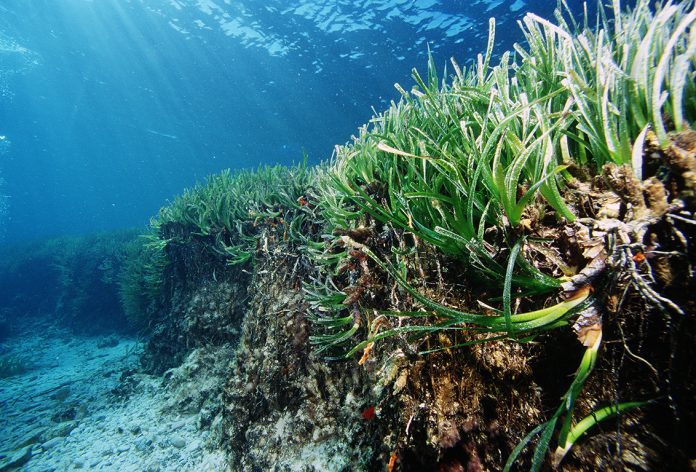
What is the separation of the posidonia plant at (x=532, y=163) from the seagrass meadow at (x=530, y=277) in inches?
0.4

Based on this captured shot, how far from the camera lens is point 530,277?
132cm

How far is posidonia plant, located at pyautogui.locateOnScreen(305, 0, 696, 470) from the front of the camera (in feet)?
3.69

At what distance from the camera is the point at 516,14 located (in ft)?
69.6

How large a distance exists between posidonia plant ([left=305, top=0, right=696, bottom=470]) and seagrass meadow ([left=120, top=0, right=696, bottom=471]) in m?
0.01

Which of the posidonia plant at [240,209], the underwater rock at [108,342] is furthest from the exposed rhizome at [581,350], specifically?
the underwater rock at [108,342]

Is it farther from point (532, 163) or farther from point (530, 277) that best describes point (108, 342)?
point (532, 163)

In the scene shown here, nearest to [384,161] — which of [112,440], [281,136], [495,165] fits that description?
[495,165]

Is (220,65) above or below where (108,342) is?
above

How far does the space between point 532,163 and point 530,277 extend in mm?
593

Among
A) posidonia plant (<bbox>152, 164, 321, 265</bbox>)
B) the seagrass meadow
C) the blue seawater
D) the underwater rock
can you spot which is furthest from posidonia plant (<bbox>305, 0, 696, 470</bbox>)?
the underwater rock

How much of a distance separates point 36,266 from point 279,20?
2674 cm

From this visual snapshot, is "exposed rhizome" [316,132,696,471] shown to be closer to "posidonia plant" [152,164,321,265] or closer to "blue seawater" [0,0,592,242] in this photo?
"posidonia plant" [152,164,321,265]

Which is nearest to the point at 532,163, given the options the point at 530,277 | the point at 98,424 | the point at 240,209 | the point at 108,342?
the point at 530,277

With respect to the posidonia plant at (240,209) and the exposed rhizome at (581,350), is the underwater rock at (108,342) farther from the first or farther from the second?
the exposed rhizome at (581,350)
